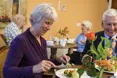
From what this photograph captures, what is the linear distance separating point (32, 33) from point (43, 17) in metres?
0.16

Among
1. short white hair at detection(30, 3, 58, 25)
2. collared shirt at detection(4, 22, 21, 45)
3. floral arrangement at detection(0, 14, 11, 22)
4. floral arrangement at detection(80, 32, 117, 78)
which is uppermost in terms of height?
short white hair at detection(30, 3, 58, 25)

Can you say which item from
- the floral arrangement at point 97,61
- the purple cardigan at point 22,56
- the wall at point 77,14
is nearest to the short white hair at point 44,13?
the purple cardigan at point 22,56

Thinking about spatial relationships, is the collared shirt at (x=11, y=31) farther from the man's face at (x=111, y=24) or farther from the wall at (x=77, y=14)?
the man's face at (x=111, y=24)

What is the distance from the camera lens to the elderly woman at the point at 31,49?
150cm

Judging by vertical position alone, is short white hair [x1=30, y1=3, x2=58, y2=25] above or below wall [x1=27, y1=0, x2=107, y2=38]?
above

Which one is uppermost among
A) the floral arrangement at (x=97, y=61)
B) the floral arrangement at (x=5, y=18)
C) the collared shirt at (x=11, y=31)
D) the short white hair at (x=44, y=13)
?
the short white hair at (x=44, y=13)

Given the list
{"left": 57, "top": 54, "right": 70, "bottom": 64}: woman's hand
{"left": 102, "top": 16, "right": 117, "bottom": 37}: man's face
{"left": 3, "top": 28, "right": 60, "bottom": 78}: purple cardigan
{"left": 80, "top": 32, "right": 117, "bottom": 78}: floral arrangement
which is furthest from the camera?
{"left": 102, "top": 16, "right": 117, "bottom": 37}: man's face

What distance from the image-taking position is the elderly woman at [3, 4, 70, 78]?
4.91 ft

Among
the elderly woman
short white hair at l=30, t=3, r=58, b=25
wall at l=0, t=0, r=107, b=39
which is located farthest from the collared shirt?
short white hair at l=30, t=3, r=58, b=25

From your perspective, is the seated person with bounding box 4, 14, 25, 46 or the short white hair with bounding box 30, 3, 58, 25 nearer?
the short white hair with bounding box 30, 3, 58, 25

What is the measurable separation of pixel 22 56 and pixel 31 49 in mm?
102

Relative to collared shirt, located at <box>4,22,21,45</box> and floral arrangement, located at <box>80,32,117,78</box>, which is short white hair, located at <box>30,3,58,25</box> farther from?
collared shirt, located at <box>4,22,21,45</box>

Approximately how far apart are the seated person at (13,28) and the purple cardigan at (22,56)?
2.44 m

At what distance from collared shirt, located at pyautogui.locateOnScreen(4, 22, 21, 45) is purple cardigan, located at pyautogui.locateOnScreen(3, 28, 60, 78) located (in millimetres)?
2454
